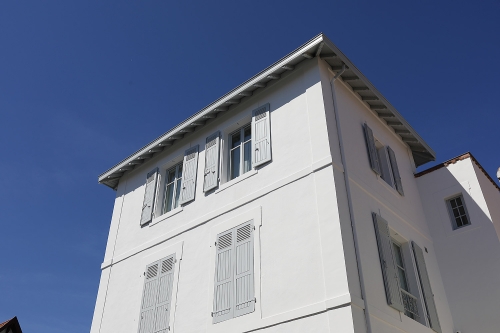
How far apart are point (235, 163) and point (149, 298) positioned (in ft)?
12.0

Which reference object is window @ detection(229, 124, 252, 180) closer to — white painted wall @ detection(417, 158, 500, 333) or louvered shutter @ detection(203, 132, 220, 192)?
louvered shutter @ detection(203, 132, 220, 192)

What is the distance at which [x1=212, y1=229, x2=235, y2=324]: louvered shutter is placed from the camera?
9602mm

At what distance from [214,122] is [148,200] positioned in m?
2.71

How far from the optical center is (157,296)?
11234 millimetres

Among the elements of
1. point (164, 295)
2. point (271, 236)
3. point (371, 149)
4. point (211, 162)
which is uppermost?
point (211, 162)

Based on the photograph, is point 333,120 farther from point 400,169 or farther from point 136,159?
point 136,159

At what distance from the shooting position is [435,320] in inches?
401

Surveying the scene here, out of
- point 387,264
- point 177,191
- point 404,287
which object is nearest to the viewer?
point 387,264

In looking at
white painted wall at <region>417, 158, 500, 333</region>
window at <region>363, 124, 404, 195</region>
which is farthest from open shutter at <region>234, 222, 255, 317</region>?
white painted wall at <region>417, 158, 500, 333</region>

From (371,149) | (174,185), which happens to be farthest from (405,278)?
(174,185)

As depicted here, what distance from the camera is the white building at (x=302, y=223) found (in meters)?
8.80

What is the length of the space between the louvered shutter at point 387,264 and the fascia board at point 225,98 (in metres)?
3.80

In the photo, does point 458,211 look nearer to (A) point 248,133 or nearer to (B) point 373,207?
(B) point 373,207

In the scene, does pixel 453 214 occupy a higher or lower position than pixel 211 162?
lower
